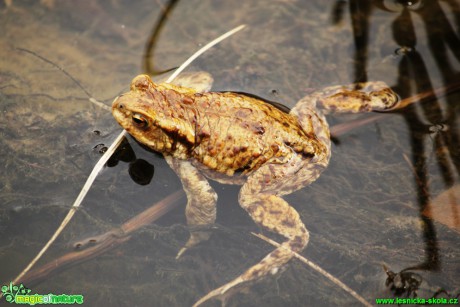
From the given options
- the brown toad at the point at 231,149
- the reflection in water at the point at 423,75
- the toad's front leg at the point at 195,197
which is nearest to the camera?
the brown toad at the point at 231,149

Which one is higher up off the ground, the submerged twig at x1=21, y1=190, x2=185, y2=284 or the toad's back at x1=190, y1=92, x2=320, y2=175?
the toad's back at x1=190, y1=92, x2=320, y2=175

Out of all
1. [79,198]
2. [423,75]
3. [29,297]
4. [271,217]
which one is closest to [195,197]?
[271,217]

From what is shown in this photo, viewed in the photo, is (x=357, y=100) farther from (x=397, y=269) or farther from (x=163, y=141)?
(x=163, y=141)

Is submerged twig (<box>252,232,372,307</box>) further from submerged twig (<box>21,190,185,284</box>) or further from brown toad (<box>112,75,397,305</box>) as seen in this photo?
submerged twig (<box>21,190,185,284</box>)

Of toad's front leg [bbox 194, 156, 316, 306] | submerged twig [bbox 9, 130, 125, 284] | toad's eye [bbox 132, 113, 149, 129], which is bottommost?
toad's front leg [bbox 194, 156, 316, 306]

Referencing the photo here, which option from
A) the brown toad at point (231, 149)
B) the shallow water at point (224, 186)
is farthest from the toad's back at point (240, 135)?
the shallow water at point (224, 186)

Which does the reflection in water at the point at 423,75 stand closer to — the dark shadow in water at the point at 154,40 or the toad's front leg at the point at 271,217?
the toad's front leg at the point at 271,217

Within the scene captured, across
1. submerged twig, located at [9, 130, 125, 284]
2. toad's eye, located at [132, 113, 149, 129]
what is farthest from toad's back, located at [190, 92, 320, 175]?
submerged twig, located at [9, 130, 125, 284]
